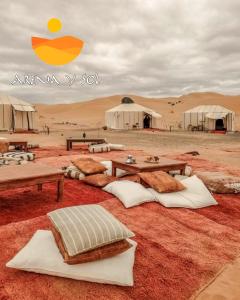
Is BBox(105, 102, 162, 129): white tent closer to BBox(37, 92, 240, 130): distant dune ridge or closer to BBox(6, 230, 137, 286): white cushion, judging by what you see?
BBox(37, 92, 240, 130): distant dune ridge

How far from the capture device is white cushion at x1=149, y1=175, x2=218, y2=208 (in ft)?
14.2

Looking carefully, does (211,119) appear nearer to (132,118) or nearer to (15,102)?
(132,118)

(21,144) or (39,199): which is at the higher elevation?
(21,144)

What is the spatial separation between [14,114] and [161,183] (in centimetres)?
1813

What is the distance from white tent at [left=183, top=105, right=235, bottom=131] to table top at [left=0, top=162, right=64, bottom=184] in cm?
2139

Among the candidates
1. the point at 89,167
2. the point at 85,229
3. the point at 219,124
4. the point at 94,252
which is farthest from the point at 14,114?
the point at 94,252

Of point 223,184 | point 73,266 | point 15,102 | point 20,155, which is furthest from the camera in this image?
point 15,102

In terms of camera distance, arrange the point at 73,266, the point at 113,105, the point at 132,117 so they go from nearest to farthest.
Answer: the point at 73,266, the point at 132,117, the point at 113,105

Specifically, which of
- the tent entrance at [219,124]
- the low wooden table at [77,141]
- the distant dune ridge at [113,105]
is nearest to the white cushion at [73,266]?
the low wooden table at [77,141]

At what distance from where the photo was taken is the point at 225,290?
2.41 meters

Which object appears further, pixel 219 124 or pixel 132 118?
pixel 219 124

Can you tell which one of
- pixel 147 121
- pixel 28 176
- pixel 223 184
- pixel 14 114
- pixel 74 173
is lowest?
pixel 223 184

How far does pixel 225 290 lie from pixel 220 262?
0.43 m

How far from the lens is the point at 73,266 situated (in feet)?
7.98
